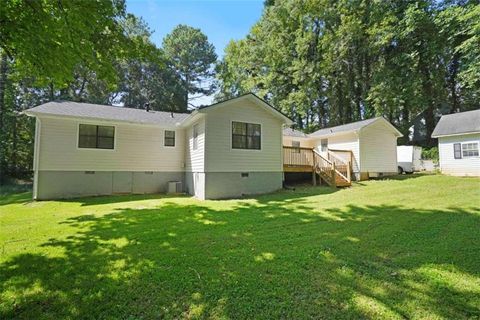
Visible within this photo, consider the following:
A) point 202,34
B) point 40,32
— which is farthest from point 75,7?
point 202,34

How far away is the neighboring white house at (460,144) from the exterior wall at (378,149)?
9.79 ft

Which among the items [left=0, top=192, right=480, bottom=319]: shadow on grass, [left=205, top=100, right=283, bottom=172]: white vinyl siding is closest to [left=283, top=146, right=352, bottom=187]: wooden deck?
[left=205, top=100, right=283, bottom=172]: white vinyl siding

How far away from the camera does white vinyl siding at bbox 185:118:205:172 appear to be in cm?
1101

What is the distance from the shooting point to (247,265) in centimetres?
386

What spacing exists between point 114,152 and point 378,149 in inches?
605

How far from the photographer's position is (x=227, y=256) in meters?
4.22

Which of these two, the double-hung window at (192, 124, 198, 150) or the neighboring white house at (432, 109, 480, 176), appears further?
the neighboring white house at (432, 109, 480, 176)

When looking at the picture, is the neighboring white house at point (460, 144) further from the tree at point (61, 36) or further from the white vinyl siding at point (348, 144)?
the tree at point (61, 36)

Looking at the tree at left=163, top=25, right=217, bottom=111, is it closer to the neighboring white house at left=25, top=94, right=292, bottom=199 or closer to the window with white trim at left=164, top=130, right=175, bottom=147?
the window with white trim at left=164, top=130, right=175, bottom=147

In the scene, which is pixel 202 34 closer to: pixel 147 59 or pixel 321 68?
pixel 321 68

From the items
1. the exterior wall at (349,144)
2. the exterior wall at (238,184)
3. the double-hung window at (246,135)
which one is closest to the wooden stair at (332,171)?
the exterior wall at (349,144)

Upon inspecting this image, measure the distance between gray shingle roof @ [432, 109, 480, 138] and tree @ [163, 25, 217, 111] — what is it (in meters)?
27.1

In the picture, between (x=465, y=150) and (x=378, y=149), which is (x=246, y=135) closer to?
(x=378, y=149)

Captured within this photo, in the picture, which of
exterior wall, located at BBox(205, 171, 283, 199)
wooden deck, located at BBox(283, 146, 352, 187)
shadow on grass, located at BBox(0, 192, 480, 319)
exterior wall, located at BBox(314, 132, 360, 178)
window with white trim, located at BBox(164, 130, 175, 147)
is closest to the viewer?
shadow on grass, located at BBox(0, 192, 480, 319)
